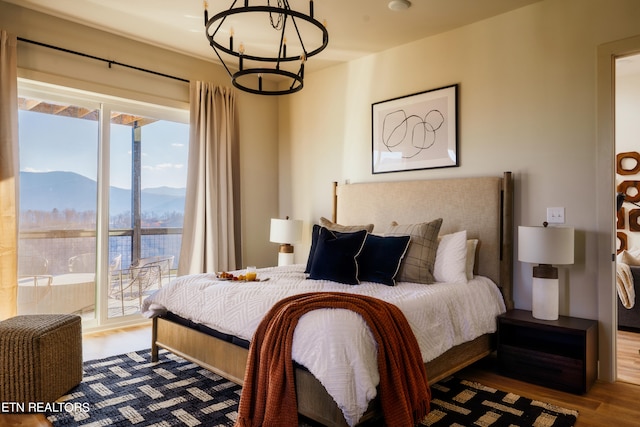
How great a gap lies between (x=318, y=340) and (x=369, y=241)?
1442mm

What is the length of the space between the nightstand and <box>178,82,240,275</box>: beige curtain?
115 inches

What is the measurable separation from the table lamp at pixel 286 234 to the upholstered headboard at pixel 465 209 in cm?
87

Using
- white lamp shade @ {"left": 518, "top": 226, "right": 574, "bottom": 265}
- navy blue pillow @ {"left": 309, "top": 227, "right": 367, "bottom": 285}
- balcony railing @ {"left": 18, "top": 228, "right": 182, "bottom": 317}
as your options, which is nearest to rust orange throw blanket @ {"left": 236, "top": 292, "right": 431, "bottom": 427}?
navy blue pillow @ {"left": 309, "top": 227, "right": 367, "bottom": 285}

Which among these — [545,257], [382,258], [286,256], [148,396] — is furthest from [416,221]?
[148,396]

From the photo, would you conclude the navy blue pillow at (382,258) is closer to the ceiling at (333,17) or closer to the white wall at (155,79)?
the ceiling at (333,17)

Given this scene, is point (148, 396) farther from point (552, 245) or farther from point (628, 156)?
point (628, 156)

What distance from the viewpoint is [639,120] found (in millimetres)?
5340

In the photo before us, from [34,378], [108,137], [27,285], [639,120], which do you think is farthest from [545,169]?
[27,285]

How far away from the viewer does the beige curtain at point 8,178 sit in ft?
10.9

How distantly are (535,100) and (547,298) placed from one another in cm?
151

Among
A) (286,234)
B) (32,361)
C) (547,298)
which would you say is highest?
(286,234)

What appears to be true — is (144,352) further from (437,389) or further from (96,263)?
(437,389)

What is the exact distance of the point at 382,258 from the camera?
3.13 metres

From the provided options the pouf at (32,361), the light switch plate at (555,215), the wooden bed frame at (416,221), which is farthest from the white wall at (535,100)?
the pouf at (32,361)
